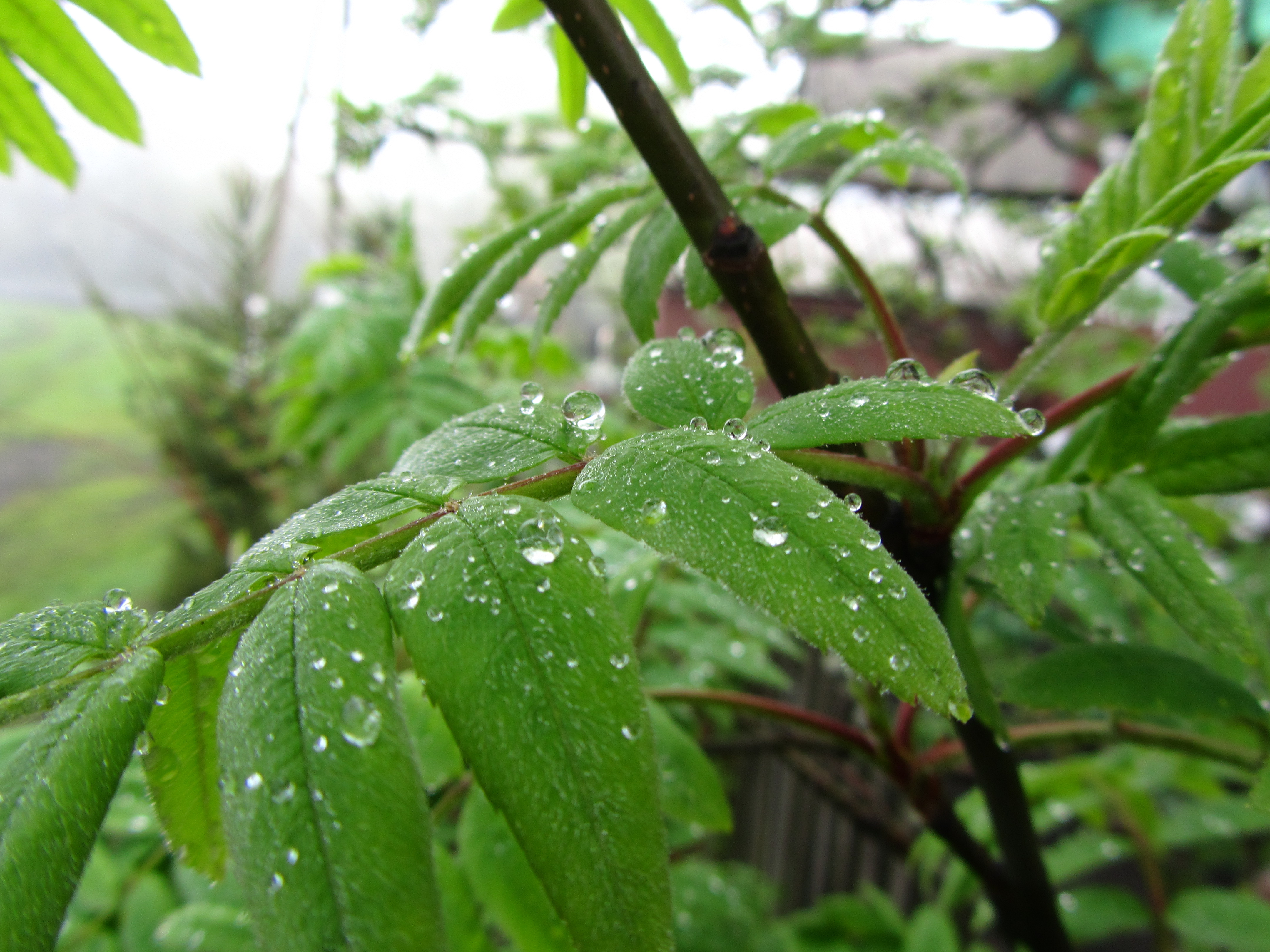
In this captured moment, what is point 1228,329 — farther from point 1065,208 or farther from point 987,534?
point 987,534

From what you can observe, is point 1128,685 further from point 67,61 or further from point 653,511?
point 67,61

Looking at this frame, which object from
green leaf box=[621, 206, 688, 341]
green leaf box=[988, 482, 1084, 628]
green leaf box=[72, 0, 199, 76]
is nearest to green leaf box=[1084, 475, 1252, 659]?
green leaf box=[988, 482, 1084, 628]

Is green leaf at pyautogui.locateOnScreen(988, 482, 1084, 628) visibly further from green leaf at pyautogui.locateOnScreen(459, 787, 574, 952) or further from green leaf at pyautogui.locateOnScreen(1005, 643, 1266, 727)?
green leaf at pyautogui.locateOnScreen(459, 787, 574, 952)

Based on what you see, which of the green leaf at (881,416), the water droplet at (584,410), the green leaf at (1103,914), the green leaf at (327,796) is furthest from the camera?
the green leaf at (1103,914)

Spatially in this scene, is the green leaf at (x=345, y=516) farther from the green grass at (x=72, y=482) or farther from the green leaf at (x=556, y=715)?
the green grass at (x=72, y=482)

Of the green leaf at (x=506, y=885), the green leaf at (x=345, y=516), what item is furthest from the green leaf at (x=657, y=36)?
the green leaf at (x=506, y=885)

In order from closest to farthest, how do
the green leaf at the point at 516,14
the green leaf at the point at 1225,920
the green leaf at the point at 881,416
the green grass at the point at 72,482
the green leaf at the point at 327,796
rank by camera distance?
the green leaf at the point at 327,796 → the green leaf at the point at 881,416 → the green leaf at the point at 516,14 → the green leaf at the point at 1225,920 → the green grass at the point at 72,482
